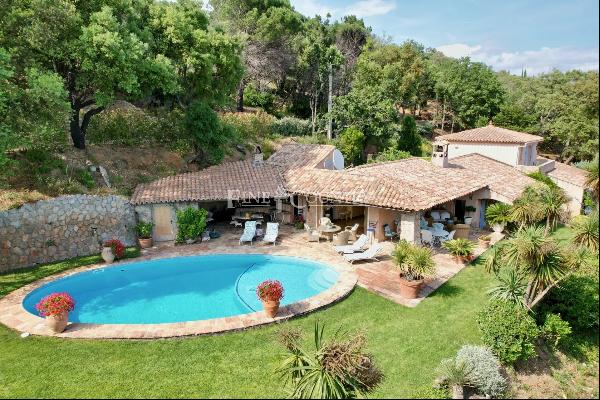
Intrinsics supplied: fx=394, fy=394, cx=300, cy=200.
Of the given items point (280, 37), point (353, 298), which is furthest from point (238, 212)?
point (280, 37)

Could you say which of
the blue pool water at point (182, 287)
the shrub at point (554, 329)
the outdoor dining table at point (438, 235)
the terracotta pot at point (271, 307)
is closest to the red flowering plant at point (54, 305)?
the blue pool water at point (182, 287)

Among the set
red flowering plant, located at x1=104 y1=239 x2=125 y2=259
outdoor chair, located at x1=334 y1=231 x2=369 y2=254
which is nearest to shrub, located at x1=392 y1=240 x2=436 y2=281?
outdoor chair, located at x1=334 y1=231 x2=369 y2=254

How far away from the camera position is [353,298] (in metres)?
15.3

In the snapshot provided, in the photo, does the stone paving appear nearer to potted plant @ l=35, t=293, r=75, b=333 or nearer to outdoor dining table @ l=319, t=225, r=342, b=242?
potted plant @ l=35, t=293, r=75, b=333

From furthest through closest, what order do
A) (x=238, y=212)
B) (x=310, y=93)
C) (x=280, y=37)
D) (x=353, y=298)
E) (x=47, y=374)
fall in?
(x=310, y=93) → (x=280, y=37) → (x=238, y=212) → (x=353, y=298) → (x=47, y=374)

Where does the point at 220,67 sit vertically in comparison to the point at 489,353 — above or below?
above

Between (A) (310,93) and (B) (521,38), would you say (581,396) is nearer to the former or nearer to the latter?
(B) (521,38)

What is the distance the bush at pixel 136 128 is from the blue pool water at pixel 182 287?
11.7 m

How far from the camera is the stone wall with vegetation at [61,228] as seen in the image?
18375 mm

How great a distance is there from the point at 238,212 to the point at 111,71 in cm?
1096

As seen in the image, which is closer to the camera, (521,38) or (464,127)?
(521,38)

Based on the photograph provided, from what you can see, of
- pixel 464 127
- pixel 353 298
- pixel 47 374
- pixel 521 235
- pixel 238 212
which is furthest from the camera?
pixel 464 127

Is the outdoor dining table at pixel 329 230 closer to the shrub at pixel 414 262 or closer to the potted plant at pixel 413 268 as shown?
the shrub at pixel 414 262

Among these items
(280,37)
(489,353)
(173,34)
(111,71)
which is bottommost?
(489,353)
